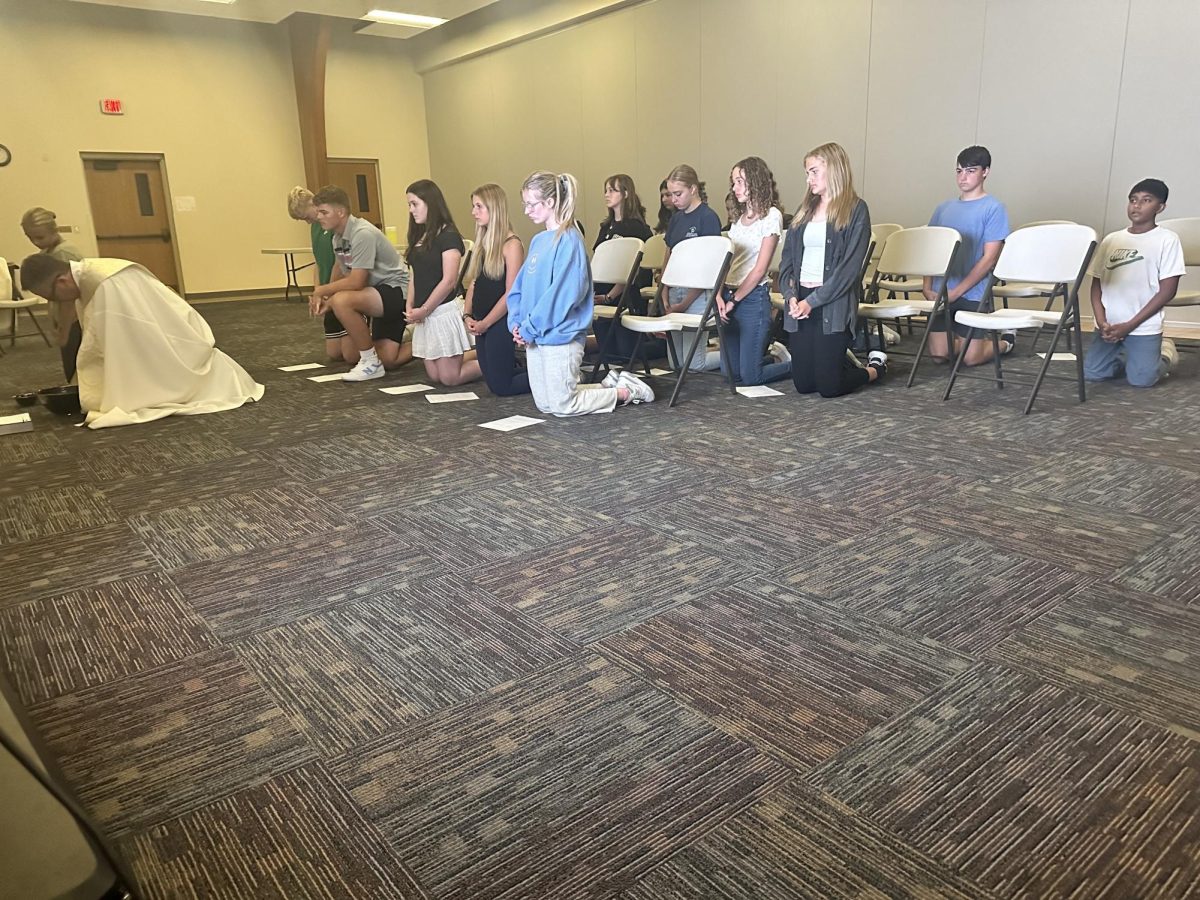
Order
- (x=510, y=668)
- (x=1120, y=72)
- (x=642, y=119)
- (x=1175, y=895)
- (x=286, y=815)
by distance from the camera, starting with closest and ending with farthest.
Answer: (x=1175, y=895) < (x=286, y=815) < (x=510, y=668) < (x=1120, y=72) < (x=642, y=119)

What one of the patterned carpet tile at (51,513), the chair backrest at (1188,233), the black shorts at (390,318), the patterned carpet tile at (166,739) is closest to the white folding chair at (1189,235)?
the chair backrest at (1188,233)

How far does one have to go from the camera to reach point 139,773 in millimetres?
1546

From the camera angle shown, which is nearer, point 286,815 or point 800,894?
point 800,894

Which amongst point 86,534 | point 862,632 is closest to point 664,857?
point 862,632

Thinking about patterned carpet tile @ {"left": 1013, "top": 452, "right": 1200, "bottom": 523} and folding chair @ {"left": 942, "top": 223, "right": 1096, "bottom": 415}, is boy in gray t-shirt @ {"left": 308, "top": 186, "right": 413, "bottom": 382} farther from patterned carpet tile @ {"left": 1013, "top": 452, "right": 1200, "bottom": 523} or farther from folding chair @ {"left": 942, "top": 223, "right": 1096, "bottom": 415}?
patterned carpet tile @ {"left": 1013, "top": 452, "right": 1200, "bottom": 523}

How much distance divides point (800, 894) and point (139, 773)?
1.22 metres

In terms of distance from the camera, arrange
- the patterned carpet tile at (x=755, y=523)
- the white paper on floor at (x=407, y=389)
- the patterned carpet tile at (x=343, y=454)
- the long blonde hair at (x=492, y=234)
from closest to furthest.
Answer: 1. the patterned carpet tile at (x=755, y=523)
2. the patterned carpet tile at (x=343, y=454)
3. the long blonde hair at (x=492, y=234)
4. the white paper on floor at (x=407, y=389)

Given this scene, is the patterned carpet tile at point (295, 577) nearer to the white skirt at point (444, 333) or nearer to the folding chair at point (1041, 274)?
the white skirt at point (444, 333)

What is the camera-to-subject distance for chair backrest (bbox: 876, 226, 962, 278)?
4938 mm

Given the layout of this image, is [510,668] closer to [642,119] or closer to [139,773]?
[139,773]

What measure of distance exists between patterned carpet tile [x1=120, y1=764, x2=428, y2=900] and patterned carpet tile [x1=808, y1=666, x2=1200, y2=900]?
2.58 ft

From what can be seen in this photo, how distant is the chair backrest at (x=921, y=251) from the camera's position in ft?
16.2

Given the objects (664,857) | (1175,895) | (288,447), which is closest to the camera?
(1175,895)

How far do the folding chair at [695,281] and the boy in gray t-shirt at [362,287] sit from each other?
1920 mm
